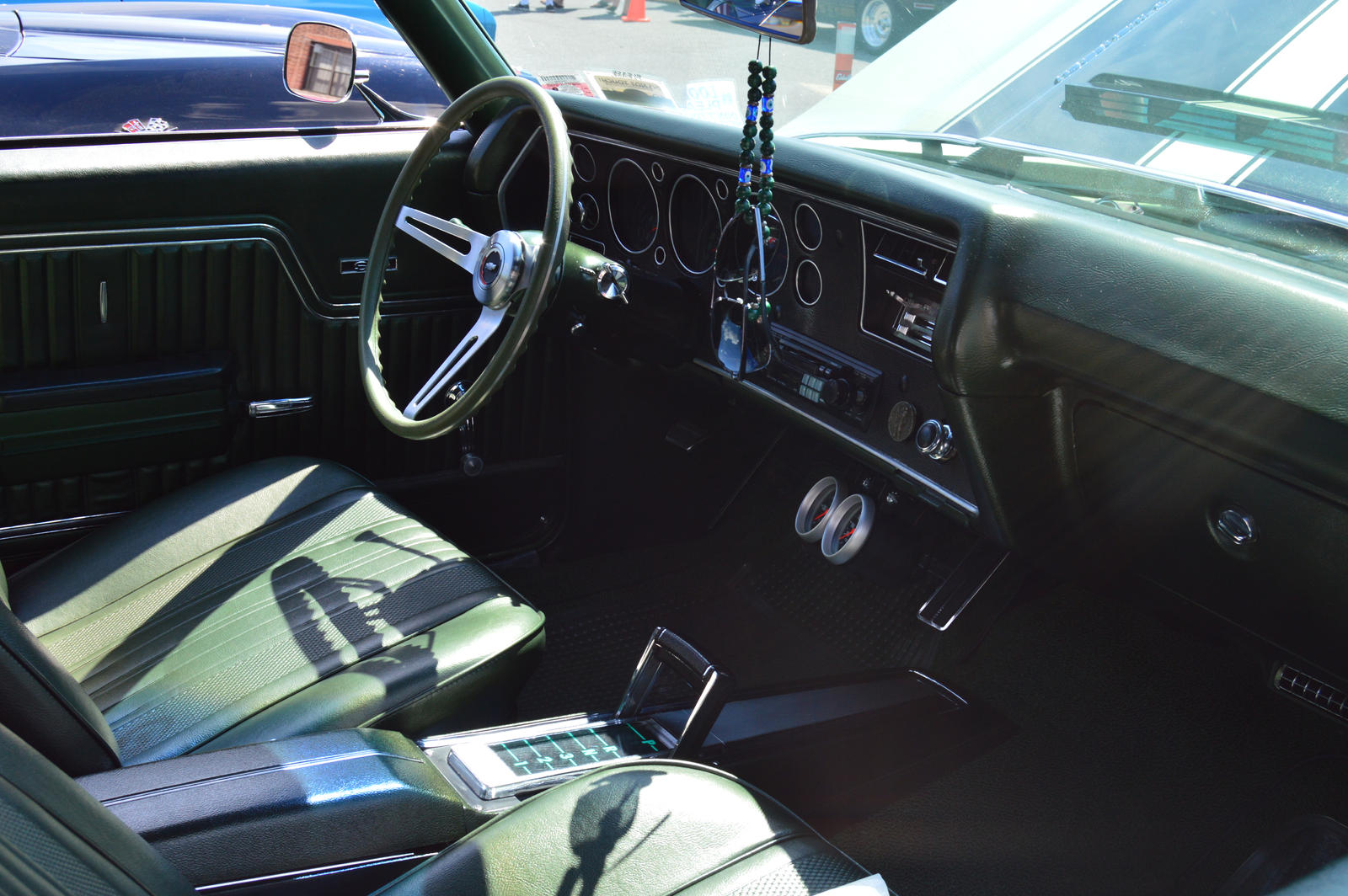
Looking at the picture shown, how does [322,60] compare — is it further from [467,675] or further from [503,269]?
[467,675]

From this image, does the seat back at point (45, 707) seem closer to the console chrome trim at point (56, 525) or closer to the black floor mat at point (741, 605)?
the console chrome trim at point (56, 525)

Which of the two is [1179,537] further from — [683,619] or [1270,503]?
[683,619]

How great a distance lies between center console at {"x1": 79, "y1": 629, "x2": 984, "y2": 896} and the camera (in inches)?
42.3

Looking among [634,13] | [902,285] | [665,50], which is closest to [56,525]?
[902,285]

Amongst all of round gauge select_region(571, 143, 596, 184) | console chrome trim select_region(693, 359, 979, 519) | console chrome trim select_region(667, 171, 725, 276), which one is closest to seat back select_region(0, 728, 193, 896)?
console chrome trim select_region(693, 359, 979, 519)

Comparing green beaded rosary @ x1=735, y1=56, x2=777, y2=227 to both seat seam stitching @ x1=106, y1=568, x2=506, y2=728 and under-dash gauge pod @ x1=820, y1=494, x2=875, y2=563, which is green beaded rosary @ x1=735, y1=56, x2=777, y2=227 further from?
seat seam stitching @ x1=106, y1=568, x2=506, y2=728

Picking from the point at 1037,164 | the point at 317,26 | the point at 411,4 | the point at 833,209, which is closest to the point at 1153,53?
the point at 1037,164

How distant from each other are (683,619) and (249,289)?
112 centimetres

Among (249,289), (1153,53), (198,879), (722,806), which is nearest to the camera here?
(198,879)

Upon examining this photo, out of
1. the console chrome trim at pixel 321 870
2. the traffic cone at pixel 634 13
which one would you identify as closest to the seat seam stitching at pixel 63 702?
the console chrome trim at pixel 321 870

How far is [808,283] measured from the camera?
184cm

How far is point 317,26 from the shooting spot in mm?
2154

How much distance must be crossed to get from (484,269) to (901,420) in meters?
0.68

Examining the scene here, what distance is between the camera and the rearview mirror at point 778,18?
5.36ft
